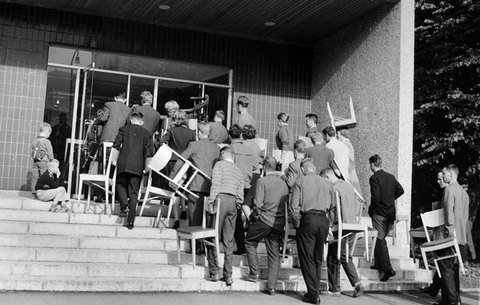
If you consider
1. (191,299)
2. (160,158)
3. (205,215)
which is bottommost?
(191,299)

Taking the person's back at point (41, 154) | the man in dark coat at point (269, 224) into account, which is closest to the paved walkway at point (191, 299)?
the man in dark coat at point (269, 224)

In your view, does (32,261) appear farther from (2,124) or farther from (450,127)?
(450,127)

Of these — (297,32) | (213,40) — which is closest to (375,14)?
(297,32)

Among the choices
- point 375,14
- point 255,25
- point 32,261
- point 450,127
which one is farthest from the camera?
point 450,127

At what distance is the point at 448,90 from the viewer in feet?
43.7

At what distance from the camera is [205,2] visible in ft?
36.9

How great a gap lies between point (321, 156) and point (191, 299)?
337 centimetres

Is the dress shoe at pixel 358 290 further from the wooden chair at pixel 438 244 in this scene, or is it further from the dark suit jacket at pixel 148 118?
the dark suit jacket at pixel 148 118

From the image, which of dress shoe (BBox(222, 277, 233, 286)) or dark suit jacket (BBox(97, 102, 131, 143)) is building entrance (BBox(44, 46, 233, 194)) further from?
dress shoe (BBox(222, 277, 233, 286))

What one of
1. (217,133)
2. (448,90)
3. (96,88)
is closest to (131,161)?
(217,133)

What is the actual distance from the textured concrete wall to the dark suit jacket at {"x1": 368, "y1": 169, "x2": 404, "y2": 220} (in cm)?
197

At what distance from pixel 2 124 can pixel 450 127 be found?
1001cm

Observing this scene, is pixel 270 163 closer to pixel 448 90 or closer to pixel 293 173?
pixel 293 173

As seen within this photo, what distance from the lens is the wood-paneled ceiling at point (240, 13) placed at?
37.0 feet
